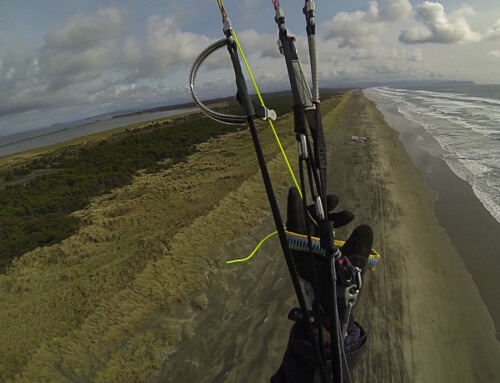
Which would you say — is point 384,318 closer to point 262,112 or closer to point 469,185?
point 262,112

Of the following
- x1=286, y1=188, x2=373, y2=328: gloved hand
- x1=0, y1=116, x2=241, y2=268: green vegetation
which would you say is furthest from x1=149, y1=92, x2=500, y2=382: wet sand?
x1=0, y1=116, x2=241, y2=268: green vegetation

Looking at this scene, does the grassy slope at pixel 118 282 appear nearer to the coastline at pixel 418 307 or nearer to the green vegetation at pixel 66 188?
the green vegetation at pixel 66 188

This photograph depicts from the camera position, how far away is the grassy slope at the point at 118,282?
5.01 m

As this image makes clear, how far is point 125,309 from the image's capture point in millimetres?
5855

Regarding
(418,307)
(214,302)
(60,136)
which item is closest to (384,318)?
(418,307)

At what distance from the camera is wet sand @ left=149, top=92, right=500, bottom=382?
14.8ft

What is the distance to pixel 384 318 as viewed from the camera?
17.1 ft

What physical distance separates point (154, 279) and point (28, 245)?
6.07 m

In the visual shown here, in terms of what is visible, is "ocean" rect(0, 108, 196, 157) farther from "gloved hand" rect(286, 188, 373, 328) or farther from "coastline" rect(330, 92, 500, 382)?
"gloved hand" rect(286, 188, 373, 328)

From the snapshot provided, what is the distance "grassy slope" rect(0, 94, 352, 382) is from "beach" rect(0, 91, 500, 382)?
0.03 meters

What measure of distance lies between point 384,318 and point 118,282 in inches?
210

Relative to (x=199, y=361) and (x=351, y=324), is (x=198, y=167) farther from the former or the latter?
(x=351, y=324)

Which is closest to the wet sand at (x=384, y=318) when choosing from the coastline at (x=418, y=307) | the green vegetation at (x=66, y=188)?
the coastline at (x=418, y=307)

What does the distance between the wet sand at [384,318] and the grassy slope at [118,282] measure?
0.57m
